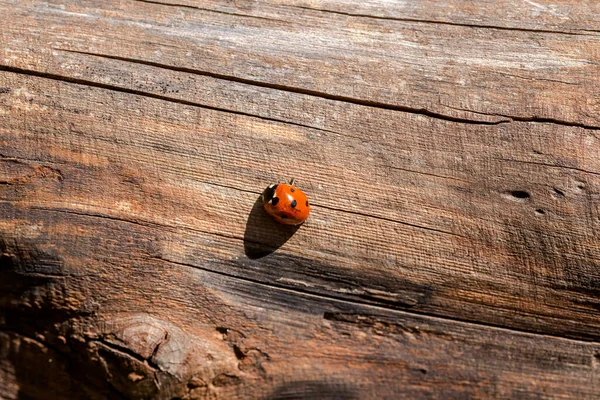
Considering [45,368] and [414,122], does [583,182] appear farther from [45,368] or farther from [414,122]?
[45,368]

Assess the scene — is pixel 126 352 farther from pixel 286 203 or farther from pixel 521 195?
pixel 521 195

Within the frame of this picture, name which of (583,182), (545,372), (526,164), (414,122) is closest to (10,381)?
(414,122)

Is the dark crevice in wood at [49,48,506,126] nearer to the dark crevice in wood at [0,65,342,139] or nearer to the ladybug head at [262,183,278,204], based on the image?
the dark crevice in wood at [0,65,342,139]

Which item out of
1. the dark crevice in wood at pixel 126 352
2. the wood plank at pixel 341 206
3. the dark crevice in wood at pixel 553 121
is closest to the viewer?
the dark crevice in wood at pixel 126 352

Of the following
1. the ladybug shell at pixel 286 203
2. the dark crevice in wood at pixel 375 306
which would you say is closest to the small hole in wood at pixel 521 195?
the dark crevice in wood at pixel 375 306

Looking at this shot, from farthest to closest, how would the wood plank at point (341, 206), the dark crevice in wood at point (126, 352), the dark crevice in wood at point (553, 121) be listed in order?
the dark crevice in wood at point (553, 121), the wood plank at point (341, 206), the dark crevice in wood at point (126, 352)

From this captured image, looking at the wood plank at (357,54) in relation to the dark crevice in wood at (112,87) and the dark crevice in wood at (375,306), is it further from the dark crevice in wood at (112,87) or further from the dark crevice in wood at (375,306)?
the dark crevice in wood at (375,306)

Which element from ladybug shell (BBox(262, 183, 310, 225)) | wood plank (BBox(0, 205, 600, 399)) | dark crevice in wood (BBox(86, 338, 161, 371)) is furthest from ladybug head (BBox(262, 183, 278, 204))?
dark crevice in wood (BBox(86, 338, 161, 371))

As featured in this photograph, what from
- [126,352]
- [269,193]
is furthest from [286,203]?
[126,352]
